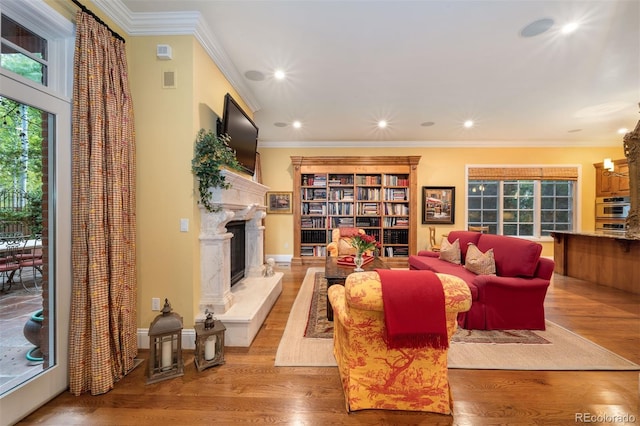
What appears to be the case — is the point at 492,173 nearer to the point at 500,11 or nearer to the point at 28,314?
the point at 500,11

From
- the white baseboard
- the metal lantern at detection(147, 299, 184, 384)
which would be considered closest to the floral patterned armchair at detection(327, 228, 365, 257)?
the white baseboard

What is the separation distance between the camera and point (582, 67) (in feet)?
9.76

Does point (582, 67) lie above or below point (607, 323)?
above

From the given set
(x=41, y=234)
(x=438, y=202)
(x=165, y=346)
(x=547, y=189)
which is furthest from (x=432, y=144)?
(x=41, y=234)

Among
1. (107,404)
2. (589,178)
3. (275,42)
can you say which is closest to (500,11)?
(275,42)

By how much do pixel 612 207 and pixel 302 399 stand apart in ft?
25.5

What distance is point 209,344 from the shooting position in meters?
2.13

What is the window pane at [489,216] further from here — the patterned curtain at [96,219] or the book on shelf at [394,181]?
the patterned curtain at [96,219]

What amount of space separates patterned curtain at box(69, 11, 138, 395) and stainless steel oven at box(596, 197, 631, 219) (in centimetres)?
860

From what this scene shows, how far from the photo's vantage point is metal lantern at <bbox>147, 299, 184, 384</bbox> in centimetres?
192

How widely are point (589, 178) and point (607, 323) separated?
482cm

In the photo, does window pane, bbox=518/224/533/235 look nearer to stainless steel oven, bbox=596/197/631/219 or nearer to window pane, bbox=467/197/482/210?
window pane, bbox=467/197/482/210

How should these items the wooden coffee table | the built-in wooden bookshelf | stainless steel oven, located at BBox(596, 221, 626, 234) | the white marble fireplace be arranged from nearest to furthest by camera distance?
the white marble fireplace, the wooden coffee table, stainless steel oven, located at BBox(596, 221, 626, 234), the built-in wooden bookshelf

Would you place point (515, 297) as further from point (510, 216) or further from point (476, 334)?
point (510, 216)
